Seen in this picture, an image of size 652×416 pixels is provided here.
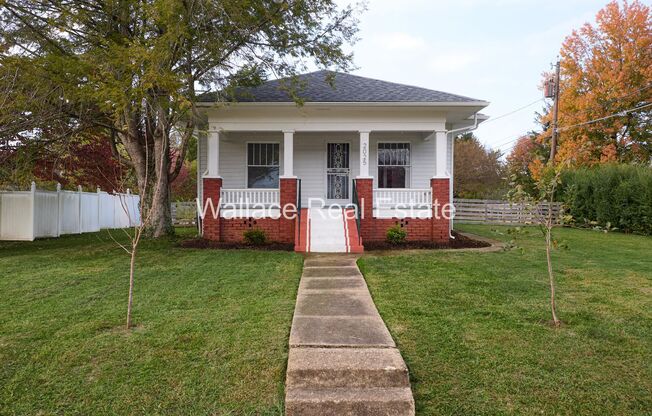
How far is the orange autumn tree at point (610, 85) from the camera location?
2253 centimetres

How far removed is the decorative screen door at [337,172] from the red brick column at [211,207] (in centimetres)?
354

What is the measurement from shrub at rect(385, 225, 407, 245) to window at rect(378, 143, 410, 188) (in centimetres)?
258

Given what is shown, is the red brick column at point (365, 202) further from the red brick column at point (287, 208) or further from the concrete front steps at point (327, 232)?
the red brick column at point (287, 208)

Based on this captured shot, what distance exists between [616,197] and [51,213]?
2174 centimetres

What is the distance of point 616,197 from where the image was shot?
57.7 ft

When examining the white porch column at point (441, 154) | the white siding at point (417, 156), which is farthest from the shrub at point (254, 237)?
the white porch column at point (441, 154)

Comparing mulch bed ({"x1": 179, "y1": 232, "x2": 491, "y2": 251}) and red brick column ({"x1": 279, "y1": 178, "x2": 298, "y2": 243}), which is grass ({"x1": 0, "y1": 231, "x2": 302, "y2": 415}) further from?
red brick column ({"x1": 279, "y1": 178, "x2": 298, "y2": 243})

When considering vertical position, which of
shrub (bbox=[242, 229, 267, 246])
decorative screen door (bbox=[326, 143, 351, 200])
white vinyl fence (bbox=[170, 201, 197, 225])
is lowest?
shrub (bbox=[242, 229, 267, 246])

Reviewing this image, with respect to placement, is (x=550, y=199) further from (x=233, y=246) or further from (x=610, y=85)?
(x=610, y=85)

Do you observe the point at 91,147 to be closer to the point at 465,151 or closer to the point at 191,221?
the point at 191,221

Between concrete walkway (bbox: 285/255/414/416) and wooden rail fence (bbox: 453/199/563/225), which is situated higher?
wooden rail fence (bbox: 453/199/563/225)

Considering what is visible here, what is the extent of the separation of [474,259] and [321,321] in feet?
17.0

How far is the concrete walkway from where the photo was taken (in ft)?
9.23

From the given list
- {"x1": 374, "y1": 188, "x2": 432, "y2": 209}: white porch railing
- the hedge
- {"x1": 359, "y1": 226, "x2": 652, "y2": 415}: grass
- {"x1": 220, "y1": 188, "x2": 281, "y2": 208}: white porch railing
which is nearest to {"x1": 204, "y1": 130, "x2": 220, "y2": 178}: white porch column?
{"x1": 220, "y1": 188, "x2": 281, "y2": 208}: white porch railing
